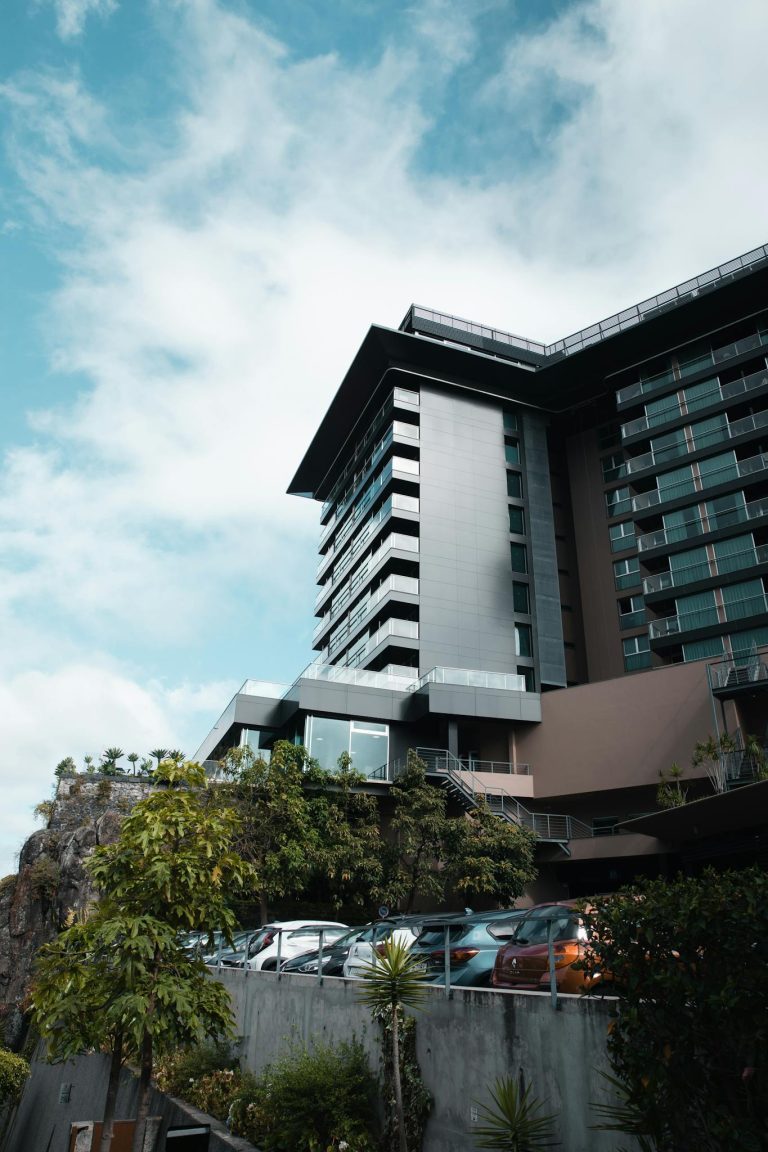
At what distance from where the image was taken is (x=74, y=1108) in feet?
66.1

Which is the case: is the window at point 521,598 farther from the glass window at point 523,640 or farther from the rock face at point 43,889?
the rock face at point 43,889

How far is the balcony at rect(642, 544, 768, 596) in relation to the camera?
44.2 metres

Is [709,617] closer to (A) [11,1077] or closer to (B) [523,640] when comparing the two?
(B) [523,640]

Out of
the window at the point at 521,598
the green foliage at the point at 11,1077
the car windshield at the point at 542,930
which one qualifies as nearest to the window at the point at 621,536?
the window at the point at 521,598

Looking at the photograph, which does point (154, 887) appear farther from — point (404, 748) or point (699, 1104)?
point (404, 748)

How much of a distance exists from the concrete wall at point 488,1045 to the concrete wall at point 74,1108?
6.48ft

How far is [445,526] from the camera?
51406 millimetres

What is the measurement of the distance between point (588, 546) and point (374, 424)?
56.1 ft

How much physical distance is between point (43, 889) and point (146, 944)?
30484 mm

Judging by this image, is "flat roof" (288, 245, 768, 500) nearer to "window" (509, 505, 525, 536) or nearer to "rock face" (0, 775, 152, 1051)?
"window" (509, 505, 525, 536)

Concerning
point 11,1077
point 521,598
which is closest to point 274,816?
point 11,1077

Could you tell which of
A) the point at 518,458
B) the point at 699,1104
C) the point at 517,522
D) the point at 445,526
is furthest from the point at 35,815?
the point at 699,1104

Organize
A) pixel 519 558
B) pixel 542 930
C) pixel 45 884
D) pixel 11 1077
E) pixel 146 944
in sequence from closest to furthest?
pixel 146 944 < pixel 542 930 < pixel 11 1077 < pixel 45 884 < pixel 519 558

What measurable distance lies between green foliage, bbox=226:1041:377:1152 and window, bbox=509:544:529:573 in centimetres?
4162
